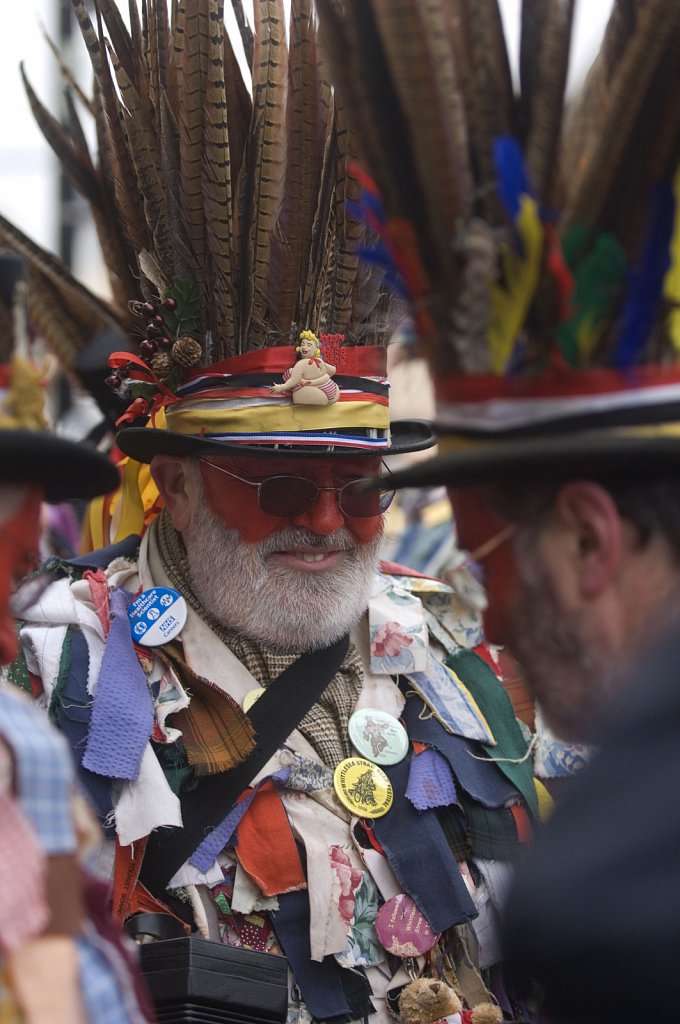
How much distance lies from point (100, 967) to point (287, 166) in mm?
2183

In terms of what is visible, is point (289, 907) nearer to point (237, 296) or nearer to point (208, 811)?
point (208, 811)

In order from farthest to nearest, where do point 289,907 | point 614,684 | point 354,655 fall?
point 354,655 < point 289,907 < point 614,684

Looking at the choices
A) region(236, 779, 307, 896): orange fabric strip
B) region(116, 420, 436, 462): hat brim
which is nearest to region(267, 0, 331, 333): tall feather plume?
region(116, 420, 436, 462): hat brim

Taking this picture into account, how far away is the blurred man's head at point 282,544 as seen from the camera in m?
3.15

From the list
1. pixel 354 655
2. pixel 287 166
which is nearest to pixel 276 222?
pixel 287 166

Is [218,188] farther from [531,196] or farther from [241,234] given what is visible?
[531,196]

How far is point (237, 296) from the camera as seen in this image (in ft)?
10.4

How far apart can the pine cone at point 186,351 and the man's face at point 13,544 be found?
147cm

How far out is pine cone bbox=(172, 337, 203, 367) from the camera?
3148mm

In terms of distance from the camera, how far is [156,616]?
306 centimetres

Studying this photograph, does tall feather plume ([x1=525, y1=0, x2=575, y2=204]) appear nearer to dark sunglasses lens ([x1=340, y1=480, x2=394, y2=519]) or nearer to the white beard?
dark sunglasses lens ([x1=340, y1=480, x2=394, y2=519])

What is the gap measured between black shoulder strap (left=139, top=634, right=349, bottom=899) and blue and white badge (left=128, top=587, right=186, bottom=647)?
0.94 feet

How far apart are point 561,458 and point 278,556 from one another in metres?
1.72

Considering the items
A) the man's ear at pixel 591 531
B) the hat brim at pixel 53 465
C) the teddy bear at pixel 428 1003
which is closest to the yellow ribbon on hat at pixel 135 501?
the teddy bear at pixel 428 1003
